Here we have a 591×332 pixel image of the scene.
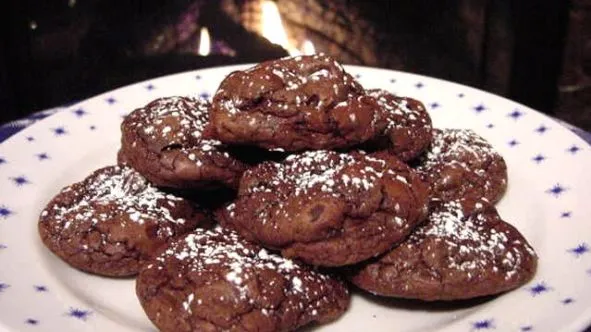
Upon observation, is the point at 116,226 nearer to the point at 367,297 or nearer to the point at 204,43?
the point at 367,297

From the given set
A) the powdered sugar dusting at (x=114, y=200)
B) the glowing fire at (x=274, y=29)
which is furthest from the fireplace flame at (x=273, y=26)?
the powdered sugar dusting at (x=114, y=200)

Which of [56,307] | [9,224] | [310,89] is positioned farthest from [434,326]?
[9,224]

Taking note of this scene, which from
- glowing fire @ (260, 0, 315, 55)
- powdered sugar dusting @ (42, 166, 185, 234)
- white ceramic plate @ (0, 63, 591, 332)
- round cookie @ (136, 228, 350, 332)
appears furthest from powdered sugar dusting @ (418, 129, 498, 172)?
glowing fire @ (260, 0, 315, 55)

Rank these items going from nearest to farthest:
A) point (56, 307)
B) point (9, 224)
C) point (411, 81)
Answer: point (56, 307) → point (9, 224) → point (411, 81)

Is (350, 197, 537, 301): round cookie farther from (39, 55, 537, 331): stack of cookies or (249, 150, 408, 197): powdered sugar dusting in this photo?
(249, 150, 408, 197): powdered sugar dusting

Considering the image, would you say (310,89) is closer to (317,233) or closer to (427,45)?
(317,233)
